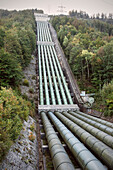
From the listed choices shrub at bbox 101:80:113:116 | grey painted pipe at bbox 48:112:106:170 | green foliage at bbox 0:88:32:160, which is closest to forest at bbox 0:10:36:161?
green foliage at bbox 0:88:32:160

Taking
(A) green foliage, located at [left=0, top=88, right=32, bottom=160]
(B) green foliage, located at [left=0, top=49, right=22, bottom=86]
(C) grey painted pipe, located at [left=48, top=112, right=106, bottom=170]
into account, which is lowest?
(C) grey painted pipe, located at [left=48, top=112, right=106, bottom=170]

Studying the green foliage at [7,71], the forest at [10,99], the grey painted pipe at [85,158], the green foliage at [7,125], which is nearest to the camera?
the grey painted pipe at [85,158]

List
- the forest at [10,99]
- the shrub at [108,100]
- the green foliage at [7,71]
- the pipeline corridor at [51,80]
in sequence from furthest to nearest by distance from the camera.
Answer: the pipeline corridor at [51,80] < the shrub at [108,100] < the green foliage at [7,71] < the forest at [10,99]

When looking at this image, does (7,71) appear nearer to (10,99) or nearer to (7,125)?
(10,99)

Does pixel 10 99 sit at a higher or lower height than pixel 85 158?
higher

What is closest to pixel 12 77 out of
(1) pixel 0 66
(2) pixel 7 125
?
(1) pixel 0 66

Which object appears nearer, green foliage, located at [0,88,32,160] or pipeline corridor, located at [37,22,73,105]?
green foliage, located at [0,88,32,160]

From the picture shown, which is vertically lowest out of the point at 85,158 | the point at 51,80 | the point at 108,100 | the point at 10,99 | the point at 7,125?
the point at 85,158

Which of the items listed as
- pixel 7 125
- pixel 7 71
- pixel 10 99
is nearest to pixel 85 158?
pixel 7 125

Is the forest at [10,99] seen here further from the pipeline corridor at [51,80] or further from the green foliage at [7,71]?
the pipeline corridor at [51,80]

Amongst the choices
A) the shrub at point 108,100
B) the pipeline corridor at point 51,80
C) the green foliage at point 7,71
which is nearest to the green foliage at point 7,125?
the green foliage at point 7,71

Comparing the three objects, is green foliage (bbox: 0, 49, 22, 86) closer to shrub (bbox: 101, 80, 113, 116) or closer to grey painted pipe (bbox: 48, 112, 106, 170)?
grey painted pipe (bbox: 48, 112, 106, 170)
